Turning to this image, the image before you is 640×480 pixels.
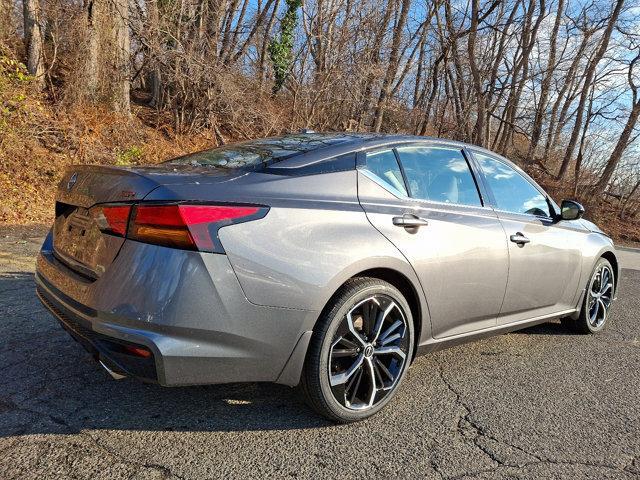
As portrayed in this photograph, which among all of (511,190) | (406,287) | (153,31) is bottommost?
(406,287)

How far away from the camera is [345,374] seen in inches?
108

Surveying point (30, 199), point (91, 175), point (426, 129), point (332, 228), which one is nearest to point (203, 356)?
point (332, 228)

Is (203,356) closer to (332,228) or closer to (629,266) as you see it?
(332,228)

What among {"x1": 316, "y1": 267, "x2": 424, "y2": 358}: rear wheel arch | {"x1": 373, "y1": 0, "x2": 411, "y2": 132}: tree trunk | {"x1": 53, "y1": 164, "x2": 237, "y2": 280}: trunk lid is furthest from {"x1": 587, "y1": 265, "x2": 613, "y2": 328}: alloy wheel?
{"x1": 373, "y1": 0, "x2": 411, "y2": 132}: tree trunk

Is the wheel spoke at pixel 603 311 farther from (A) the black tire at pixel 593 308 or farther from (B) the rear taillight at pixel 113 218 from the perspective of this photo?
(B) the rear taillight at pixel 113 218

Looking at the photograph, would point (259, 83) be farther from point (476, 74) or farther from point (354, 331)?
point (354, 331)

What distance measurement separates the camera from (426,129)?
20.3 m

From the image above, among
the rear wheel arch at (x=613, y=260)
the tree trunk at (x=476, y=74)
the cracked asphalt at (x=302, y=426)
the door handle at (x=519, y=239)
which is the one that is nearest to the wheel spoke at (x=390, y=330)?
the cracked asphalt at (x=302, y=426)

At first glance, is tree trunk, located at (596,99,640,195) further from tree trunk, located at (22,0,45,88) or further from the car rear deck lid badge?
the car rear deck lid badge

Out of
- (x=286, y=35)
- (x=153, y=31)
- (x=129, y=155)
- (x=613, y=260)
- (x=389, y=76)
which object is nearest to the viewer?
(x=613, y=260)

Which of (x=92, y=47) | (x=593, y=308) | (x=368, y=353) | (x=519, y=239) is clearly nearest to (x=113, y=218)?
(x=368, y=353)

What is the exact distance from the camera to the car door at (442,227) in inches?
118

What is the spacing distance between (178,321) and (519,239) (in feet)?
8.38

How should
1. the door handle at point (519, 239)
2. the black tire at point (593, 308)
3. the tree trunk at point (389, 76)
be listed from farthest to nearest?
the tree trunk at point (389, 76)
the black tire at point (593, 308)
the door handle at point (519, 239)
